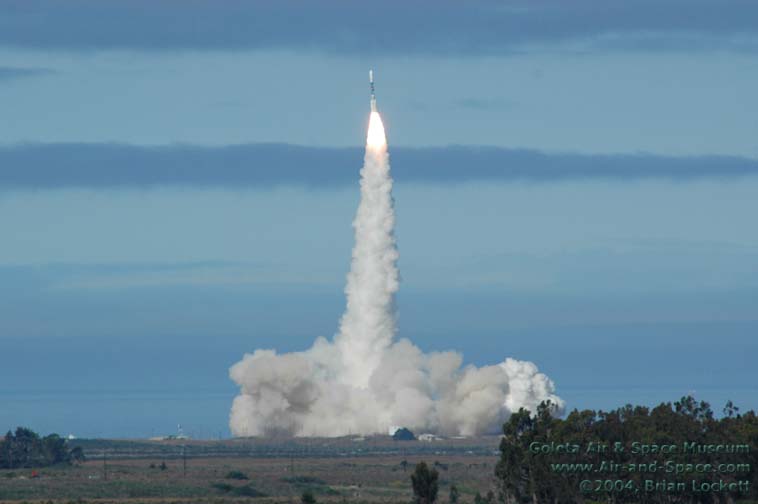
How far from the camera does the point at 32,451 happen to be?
187 meters

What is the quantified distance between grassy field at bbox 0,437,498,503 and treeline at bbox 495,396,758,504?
22251 millimetres

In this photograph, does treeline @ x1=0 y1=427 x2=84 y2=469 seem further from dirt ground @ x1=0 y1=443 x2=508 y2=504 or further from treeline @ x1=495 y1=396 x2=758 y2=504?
treeline @ x1=495 y1=396 x2=758 y2=504

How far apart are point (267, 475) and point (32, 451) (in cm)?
3018

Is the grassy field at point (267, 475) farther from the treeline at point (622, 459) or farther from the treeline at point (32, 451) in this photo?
the treeline at point (622, 459)

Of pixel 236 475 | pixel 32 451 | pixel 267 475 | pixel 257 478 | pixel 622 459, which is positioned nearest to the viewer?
pixel 622 459

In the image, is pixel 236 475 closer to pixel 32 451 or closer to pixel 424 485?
pixel 32 451

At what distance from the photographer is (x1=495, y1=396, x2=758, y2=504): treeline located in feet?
381

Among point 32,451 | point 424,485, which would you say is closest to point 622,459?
point 424,485

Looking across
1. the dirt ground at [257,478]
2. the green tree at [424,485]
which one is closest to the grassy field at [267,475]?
the dirt ground at [257,478]

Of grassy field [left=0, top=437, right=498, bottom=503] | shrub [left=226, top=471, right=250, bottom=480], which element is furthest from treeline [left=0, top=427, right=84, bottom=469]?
shrub [left=226, top=471, right=250, bottom=480]

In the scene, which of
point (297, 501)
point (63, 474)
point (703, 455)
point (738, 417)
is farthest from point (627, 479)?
point (63, 474)

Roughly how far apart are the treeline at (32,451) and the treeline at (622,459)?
70.5m

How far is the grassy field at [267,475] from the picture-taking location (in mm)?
150750

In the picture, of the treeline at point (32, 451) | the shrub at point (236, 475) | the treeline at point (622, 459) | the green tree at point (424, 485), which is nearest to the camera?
the treeline at point (622, 459)
